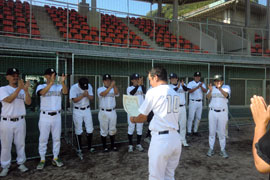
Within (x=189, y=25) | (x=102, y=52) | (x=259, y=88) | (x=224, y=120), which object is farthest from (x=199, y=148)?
(x=189, y=25)

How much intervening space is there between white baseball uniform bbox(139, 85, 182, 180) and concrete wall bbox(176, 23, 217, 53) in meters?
11.0

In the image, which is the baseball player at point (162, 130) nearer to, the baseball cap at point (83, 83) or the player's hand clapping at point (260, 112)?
the player's hand clapping at point (260, 112)

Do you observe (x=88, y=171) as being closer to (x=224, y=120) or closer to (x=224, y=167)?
(x=224, y=167)

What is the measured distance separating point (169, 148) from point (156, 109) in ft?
1.78

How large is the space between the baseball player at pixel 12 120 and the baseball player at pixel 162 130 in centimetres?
303

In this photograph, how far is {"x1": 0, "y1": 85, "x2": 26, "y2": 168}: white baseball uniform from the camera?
4285mm

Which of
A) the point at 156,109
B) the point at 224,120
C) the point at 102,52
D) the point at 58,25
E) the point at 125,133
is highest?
the point at 58,25

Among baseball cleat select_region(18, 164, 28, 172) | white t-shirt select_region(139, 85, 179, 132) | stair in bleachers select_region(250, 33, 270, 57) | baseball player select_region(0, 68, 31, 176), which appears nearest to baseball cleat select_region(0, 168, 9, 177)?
baseball player select_region(0, 68, 31, 176)

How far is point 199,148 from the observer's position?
613cm

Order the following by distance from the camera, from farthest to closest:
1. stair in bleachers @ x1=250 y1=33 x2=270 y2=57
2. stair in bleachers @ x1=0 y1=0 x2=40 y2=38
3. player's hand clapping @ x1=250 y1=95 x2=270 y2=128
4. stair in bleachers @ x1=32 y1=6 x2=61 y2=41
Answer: stair in bleachers @ x1=250 y1=33 x2=270 y2=57 < stair in bleachers @ x1=32 y1=6 x2=61 y2=41 < stair in bleachers @ x1=0 y1=0 x2=40 y2=38 < player's hand clapping @ x1=250 y1=95 x2=270 y2=128

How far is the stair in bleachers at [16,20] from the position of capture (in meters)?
9.08

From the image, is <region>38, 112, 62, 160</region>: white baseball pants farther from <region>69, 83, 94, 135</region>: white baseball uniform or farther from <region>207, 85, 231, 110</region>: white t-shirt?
<region>207, 85, 231, 110</region>: white t-shirt

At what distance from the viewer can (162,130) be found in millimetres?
2717

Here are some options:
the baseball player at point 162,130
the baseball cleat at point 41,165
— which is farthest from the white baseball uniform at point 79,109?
the baseball player at point 162,130
